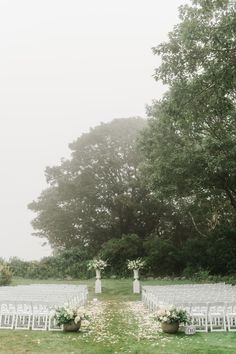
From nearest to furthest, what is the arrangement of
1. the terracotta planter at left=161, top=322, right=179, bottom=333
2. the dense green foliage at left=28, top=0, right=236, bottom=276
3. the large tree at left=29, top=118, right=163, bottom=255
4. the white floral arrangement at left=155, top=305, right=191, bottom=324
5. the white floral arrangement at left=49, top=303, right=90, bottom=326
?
the white floral arrangement at left=155, top=305, right=191, bottom=324 → the terracotta planter at left=161, top=322, right=179, bottom=333 → the white floral arrangement at left=49, top=303, right=90, bottom=326 → the dense green foliage at left=28, top=0, right=236, bottom=276 → the large tree at left=29, top=118, right=163, bottom=255

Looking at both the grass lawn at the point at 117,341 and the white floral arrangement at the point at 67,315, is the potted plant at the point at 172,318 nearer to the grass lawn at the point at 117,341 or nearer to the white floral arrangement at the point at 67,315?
the grass lawn at the point at 117,341

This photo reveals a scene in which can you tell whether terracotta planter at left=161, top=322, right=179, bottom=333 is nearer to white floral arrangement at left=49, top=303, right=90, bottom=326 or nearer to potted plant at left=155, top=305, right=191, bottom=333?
potted plant at left=155, top=305, right=191, bottom=333

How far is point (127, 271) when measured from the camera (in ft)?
115

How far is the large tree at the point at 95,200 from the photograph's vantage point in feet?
141

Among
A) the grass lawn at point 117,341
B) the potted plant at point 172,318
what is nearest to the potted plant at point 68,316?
the grass lawn at point 117,341

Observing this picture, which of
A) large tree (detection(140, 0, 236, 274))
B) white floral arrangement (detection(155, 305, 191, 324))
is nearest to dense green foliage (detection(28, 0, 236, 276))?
large tree (detection(140, 0, 236, 274))

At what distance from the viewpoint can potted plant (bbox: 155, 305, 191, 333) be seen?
11.6 meters

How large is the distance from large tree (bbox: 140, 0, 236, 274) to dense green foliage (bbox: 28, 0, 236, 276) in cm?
5

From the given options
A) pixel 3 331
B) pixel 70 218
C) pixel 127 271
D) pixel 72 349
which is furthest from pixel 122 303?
pixel 70 218

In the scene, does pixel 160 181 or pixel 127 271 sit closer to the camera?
pixel 160 181

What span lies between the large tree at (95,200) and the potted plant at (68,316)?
29639 mm

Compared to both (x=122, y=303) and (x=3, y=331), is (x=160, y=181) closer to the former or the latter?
(x=122, y=303)

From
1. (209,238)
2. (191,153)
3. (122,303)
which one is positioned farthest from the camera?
(209,238)

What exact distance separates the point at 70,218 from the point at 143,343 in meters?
33.1
